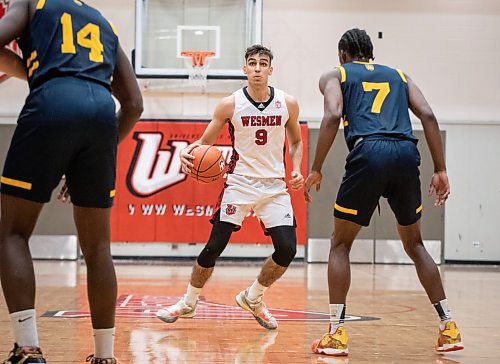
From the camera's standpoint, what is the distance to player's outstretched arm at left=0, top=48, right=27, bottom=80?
332cm

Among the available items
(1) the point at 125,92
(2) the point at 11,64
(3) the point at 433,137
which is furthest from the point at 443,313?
(2) the point at 11,64

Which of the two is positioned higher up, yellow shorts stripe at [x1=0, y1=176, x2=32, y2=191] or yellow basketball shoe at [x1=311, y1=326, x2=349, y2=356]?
yellow shorts stripe at [x1=0, y1=176, x2=32, y2=191]

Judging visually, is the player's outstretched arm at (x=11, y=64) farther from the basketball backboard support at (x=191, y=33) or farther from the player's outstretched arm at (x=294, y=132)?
the basketball backboard support at (x=191, y=33)

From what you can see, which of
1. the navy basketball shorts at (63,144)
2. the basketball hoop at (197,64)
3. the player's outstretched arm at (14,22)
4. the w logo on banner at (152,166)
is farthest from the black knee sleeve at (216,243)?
the w logo on banner at (152,166)

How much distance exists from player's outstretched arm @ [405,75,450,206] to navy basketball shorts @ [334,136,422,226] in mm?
146

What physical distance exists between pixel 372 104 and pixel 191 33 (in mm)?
9035

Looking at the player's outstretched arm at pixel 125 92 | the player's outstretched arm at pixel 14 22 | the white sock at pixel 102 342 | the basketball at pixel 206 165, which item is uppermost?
the player's outstretched arm at pixel 14 22

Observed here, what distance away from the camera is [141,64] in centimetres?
1334

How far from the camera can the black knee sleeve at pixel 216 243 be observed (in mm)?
5715

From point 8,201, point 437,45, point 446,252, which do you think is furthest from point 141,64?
point 8,201

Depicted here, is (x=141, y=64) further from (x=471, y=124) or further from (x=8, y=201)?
(x=8, y=201)

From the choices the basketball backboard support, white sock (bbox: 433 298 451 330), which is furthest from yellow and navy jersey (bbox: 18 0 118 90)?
the basketball backboard support

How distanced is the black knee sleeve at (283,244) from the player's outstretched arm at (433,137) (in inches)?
47.4

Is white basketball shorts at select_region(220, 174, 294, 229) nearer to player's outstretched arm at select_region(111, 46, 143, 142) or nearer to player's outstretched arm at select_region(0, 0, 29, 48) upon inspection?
player's outstretched arm at select_region(111, 46, 143, 142)
